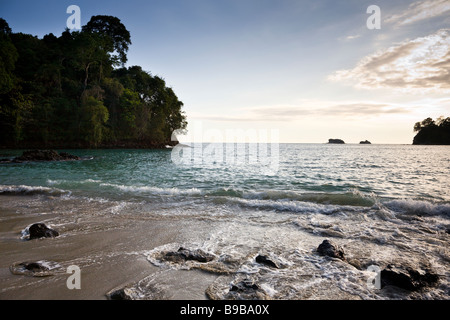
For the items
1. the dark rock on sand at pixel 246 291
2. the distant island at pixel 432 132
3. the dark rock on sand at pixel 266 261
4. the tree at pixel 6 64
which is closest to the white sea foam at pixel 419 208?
the dark rock on sand at pixel 266 261

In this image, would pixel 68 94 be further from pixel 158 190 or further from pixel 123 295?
pixel 123 295

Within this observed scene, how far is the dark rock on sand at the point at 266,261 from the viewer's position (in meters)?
4.19

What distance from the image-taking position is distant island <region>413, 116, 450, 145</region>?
116 m

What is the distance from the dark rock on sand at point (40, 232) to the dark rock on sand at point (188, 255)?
10.2ft

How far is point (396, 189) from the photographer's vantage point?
12523 millimetres

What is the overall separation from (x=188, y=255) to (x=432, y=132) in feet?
537

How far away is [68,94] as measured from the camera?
44406mm

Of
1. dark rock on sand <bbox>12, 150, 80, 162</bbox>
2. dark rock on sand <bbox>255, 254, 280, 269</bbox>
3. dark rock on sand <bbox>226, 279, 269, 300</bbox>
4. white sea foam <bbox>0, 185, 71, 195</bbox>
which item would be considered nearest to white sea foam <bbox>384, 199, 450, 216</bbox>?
dark rock on sand <bbox>255, 254, 280, 269</bbox>

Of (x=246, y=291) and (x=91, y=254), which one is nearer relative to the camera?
(x=246, y=291)

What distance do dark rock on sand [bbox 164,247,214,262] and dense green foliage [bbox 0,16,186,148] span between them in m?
42.9

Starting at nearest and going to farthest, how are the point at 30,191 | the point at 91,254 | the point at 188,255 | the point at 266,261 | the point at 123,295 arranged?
1. the point at 123,295
2. the point at 266,261
3. the point at 188,255
4. the point at 91,254
5. the point at 30,191

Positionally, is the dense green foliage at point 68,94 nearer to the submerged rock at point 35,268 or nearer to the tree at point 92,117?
the tree at point 92,117

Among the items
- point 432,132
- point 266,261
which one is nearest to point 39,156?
point 266,261
